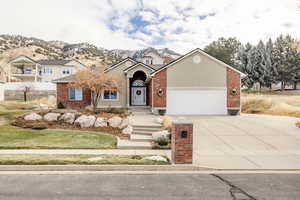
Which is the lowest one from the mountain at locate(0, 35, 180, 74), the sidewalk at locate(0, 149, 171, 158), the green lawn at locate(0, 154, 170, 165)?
the sidewalk at locate(0, 149, 171, 158)

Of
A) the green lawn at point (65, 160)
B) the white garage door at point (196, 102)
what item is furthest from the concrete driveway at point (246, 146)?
the white garage door at point (196, 102)

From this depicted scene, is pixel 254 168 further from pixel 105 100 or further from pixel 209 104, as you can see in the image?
pixel 105 100

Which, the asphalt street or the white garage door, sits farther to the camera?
the white garage door

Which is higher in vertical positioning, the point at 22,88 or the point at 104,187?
the point at 22,88

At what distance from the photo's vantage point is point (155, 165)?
712 cm

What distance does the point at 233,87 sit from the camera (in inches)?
794

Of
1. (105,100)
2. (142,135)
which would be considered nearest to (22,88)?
(105,100)

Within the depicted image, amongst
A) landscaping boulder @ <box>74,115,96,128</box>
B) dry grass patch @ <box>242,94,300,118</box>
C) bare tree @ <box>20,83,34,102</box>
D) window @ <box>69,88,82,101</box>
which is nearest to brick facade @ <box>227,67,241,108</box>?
dry grass patch @ <box>242,94,300,118</box>

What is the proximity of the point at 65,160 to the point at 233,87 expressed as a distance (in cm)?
1699

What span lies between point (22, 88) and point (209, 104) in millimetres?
28785

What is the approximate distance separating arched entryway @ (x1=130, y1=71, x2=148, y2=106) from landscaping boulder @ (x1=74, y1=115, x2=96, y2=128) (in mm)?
9868

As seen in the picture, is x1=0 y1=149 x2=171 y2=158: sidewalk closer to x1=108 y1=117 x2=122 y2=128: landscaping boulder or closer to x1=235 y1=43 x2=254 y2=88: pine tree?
x1=108 y1=117 x2=122 y2=128: landscaping boulder

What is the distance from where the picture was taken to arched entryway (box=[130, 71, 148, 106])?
24094mm

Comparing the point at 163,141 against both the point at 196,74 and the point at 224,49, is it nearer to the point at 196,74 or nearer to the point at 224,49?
the point at 196,74
